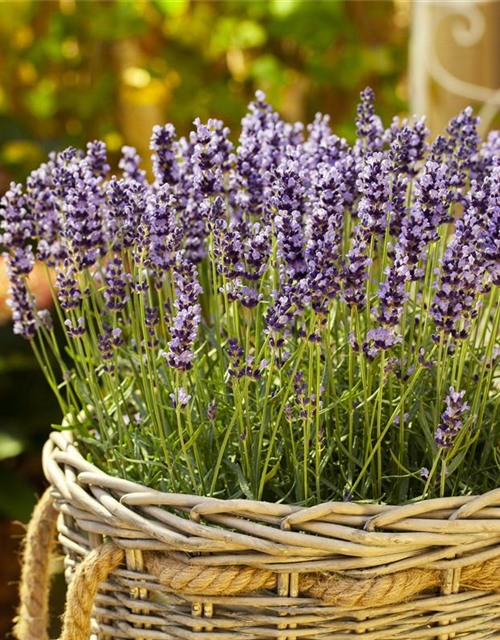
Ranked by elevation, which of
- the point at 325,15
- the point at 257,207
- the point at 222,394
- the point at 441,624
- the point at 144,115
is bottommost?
the point at 441,624

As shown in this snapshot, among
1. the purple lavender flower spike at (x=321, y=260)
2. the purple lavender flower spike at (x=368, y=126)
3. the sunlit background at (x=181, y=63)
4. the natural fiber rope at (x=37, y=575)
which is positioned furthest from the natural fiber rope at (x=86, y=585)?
the sunlit background at (x=181, y=63)

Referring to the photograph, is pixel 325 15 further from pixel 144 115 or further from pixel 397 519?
pixel 397 519

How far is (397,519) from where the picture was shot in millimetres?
788

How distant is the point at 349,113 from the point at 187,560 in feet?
11.3

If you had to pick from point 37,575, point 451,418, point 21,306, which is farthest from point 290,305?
point 37,575

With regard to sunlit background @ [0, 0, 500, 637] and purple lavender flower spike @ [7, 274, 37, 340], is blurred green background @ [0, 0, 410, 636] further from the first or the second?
purple lavender flower spike @ [7, 274, 37, 340]

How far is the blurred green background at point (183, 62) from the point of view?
12.0 ft

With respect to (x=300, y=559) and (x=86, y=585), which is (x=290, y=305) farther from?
(x=86, y=585)

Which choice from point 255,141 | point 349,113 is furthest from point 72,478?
point 349,113

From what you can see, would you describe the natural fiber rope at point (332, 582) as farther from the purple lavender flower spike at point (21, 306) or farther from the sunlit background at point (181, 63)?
the sunlit background at point (181, 63)

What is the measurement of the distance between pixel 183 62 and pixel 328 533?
11.1 ft

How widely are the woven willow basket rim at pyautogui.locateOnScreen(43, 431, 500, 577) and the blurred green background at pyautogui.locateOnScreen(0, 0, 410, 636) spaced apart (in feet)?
8.95

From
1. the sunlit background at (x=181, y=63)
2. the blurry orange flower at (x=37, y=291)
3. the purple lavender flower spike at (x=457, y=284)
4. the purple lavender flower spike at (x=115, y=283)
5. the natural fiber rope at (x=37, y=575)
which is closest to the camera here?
the purple lavender flower spike at (x=457, y=284)

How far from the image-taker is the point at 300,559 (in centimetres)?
80
